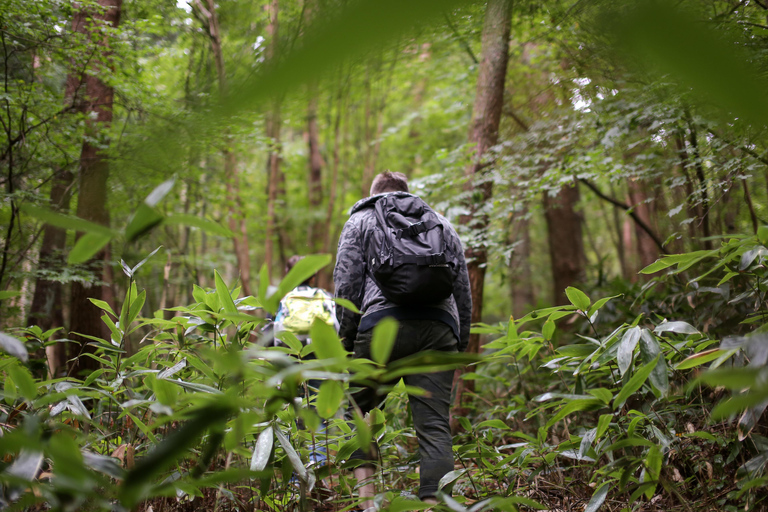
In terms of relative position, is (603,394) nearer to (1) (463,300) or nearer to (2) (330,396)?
(2) (330,396)

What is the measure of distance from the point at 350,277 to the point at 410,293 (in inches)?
15.9

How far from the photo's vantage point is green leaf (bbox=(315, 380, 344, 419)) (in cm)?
74

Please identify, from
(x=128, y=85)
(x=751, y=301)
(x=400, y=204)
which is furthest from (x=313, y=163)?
(x=751, y=301)

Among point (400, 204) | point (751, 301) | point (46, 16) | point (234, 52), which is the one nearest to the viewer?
point (234, 52)

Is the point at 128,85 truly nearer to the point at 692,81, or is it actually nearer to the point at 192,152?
the point at 192,152

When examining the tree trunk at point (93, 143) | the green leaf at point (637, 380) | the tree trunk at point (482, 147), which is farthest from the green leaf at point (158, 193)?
the tree trunk at point (482, 147)

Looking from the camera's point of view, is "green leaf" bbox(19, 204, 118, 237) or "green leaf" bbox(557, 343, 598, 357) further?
"green leaf" bbox(557, 343, 598, 357)

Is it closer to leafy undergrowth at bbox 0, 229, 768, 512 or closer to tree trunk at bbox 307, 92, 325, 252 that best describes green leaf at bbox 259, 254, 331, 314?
leafy undergrowth at bbox 0, 229, 768, 512

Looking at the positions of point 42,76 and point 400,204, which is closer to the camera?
point 400,204

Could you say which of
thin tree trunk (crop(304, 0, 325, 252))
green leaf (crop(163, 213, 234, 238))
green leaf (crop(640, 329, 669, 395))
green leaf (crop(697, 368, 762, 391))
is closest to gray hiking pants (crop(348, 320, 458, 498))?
green leaf (crop(640, 329, 669, 395))

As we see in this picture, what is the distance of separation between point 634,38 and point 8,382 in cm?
164

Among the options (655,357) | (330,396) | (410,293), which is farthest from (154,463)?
(410,293)

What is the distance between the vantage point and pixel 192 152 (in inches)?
19.7

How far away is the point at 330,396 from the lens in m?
0.74
